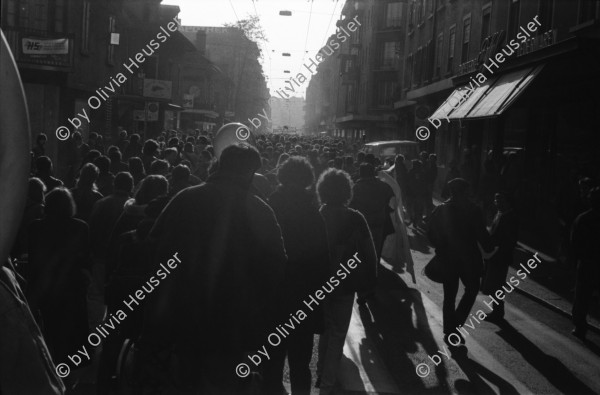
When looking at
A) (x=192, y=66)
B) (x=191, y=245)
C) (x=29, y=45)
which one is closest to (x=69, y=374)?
(x=191, y=245)

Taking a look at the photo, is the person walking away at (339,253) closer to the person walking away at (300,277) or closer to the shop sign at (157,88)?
the person walking away at (300,277)

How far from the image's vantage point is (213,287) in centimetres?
366

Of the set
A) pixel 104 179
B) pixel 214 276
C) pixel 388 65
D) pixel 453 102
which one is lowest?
pixel 214 276

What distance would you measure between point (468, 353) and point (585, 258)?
1.92 meters

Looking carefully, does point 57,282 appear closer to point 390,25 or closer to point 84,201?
point 84,201

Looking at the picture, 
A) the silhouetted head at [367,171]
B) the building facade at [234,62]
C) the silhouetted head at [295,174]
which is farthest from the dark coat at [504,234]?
the building facade at [234,62]

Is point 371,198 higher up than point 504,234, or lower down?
higher up

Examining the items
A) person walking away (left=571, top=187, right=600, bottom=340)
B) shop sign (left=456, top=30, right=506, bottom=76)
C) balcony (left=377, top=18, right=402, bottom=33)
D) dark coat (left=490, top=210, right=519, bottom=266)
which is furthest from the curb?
balcony (left=377, top=18, right=402, bottom=33)

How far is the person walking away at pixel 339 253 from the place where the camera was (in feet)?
18.6

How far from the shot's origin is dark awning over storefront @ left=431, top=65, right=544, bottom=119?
1688 centimetres

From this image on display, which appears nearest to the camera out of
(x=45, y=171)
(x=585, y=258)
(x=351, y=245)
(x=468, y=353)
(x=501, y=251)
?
(x=351, y=245)

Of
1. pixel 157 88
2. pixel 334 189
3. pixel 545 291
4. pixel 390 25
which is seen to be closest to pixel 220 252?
pixel 334 189

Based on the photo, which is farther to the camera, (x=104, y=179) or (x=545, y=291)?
(x=545, y=291)

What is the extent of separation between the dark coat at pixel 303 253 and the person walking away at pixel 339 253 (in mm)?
581
